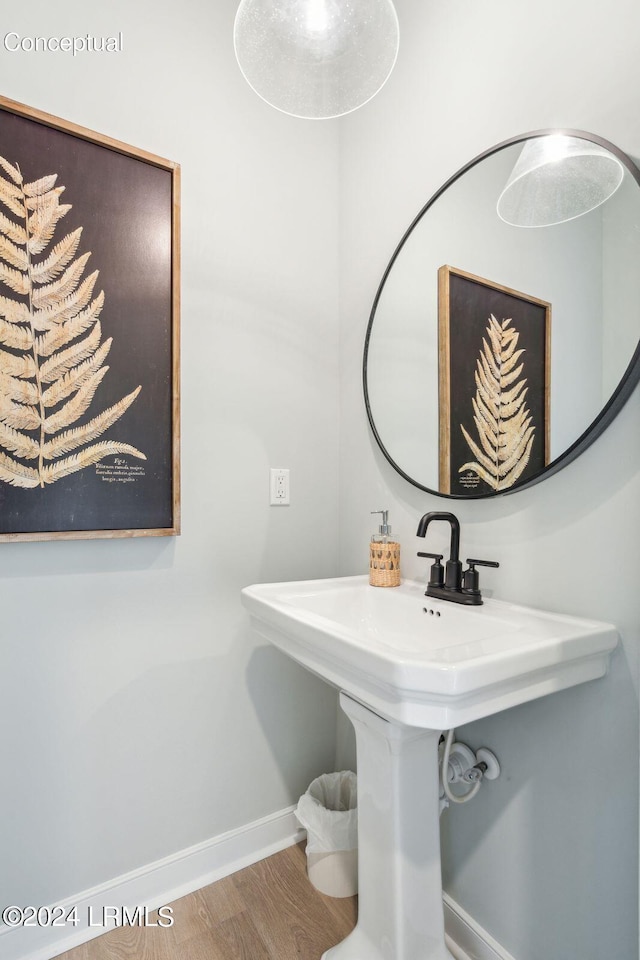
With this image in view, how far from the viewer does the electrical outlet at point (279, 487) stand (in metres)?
1.61

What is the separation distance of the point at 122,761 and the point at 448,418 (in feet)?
4.23

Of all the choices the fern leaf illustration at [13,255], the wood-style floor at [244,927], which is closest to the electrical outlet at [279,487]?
the fern leaf illustration at [13,255]

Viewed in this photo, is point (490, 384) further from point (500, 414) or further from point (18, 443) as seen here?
point (18, 443)

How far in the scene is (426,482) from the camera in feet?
4.49

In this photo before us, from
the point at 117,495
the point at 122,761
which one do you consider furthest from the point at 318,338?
the point at 122,761

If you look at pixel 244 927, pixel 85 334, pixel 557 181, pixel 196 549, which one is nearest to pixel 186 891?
pixel 244 927

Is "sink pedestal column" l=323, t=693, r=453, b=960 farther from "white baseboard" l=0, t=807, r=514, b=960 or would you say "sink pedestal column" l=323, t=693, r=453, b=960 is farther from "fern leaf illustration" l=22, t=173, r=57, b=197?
"fern leaf illustration" l=22, t=173, r=57, b=197

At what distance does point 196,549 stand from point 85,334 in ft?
2.17

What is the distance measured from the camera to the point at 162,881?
140cm

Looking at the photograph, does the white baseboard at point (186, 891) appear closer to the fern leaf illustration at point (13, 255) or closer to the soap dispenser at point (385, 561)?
the soap dispenser at point (385, 561)

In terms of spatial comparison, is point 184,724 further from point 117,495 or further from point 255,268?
point 255,268

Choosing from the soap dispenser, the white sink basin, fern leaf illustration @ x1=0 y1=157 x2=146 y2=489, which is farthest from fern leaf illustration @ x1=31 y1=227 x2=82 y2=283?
the soap dispenser

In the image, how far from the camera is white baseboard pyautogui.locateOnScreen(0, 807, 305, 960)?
1.22 meters

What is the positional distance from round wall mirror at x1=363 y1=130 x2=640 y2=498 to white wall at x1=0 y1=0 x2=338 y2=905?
40cm
